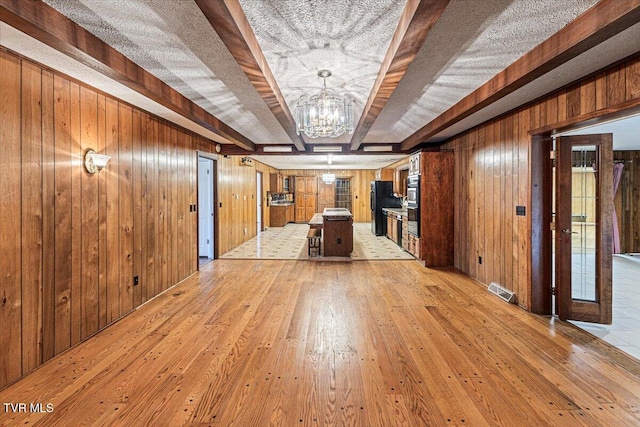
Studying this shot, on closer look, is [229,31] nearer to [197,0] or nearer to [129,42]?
[197,0]

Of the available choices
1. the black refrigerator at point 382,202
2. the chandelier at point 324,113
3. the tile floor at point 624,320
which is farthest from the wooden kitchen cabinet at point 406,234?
the chandelier at point 324,113

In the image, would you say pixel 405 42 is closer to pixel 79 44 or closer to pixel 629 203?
pixel 79 44

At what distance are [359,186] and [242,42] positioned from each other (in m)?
11.2

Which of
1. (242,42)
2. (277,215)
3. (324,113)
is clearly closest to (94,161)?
(242,42)

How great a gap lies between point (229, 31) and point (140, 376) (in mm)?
2428

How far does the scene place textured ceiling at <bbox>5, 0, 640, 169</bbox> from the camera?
71.1 inches

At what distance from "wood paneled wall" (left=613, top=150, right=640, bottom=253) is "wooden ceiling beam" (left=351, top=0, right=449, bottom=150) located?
22.8 feet

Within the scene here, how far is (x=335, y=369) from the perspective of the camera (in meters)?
2.31

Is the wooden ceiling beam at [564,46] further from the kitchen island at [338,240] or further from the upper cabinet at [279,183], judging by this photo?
the upper cabinet at [279,183]

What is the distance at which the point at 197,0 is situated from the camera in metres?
1.50

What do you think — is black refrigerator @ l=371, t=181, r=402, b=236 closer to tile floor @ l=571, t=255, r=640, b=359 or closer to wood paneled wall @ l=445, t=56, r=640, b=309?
wood paneled wall @ l=445, t=56, r=640, b=309

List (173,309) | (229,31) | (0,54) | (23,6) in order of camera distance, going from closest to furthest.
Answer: (23,6) → (229,31) → (0,54) → (173,309)

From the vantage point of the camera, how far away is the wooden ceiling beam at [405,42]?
5.35 ft

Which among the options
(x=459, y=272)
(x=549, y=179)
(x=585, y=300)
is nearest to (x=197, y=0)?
(x=549, y=179)
